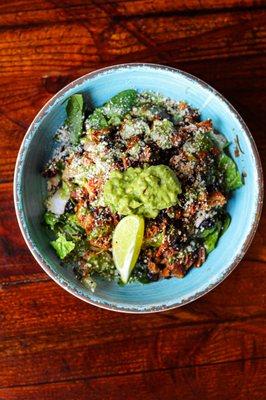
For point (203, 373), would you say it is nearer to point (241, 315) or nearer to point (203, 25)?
point (241, 315)

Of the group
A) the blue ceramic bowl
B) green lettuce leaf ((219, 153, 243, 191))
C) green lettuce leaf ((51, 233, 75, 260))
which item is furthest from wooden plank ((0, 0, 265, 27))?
green lettuce leaf ((51, 233, 75, 260))

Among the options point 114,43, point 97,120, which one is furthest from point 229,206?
point 114,43

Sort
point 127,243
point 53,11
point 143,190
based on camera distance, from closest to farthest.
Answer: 1. point 143,190
2. point 127,243
3. point 53,11

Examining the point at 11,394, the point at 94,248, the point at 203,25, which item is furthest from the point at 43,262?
the point at 203,25

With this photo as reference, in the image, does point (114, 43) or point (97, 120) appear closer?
point (97, 120)

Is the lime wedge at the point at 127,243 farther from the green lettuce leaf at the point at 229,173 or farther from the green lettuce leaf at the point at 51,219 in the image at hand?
the green lettuce leaf at the point at 229,173

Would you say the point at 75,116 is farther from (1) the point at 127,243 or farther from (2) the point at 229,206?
(2) the point at 229,206

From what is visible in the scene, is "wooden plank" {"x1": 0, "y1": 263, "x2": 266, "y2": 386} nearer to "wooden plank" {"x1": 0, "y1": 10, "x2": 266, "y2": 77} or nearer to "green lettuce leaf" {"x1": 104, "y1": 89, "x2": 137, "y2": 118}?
"green lettuce leaf" {"x1": 104, "y1": 89, "x2": 137, "y2": 118}
